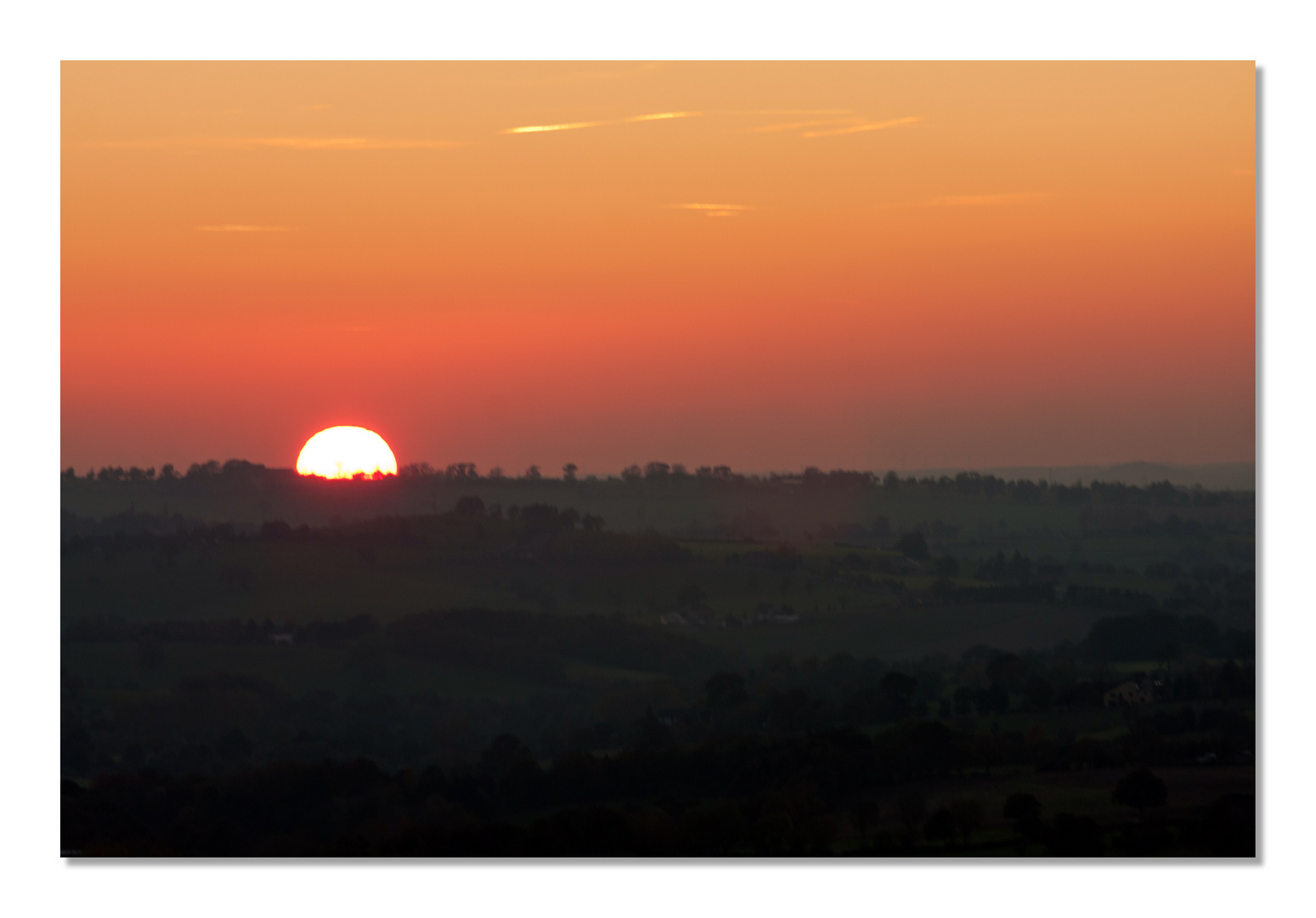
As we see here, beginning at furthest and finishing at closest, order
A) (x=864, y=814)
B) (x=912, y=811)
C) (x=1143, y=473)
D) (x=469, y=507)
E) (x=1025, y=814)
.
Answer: (x=469, y=507) → (x=1143, y=473) → (x=864, y=814) → (x=1025, y=814) → (x=912, y=811)

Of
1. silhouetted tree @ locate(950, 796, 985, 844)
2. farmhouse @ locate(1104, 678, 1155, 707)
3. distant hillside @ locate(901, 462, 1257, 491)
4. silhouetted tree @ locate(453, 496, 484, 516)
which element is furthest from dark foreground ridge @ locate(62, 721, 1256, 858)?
silhouetted tree @ locate(453, 496, 484, 516)

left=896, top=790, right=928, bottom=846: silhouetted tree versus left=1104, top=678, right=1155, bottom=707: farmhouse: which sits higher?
left=1104, top=678, right=1155, bottom=707: farmhouse

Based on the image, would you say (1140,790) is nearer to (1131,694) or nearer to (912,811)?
(1131,694)

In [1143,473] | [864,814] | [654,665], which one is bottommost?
[864,814]

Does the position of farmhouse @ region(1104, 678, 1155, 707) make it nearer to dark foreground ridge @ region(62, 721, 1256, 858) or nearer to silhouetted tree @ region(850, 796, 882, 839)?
dark foreground ridge @ region(62, 721, 1256, 858)

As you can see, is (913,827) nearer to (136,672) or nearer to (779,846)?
(779,846)

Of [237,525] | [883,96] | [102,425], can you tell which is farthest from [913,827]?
[237,525]

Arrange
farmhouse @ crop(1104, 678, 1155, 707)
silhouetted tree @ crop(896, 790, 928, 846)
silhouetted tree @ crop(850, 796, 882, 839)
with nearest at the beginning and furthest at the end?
silhouetted tree @ crop(896, 790, 928, 846), silhouetted tree @ crop(850, 796, 882, 839), farmhouse @ crop(1104, 678, 1155, 707)

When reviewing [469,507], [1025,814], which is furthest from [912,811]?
[469,507]

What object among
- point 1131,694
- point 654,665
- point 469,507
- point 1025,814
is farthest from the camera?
point 469,507

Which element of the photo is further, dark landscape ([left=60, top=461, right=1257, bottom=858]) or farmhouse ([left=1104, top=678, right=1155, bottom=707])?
farmhouse ([left=1104, top=678, right=1155, bottom=707])

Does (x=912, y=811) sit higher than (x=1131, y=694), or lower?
lower

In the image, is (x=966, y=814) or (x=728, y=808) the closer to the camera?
(x=966, y=814)
